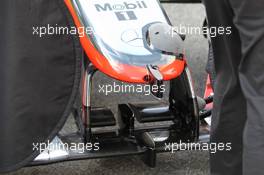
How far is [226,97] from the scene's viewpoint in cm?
141

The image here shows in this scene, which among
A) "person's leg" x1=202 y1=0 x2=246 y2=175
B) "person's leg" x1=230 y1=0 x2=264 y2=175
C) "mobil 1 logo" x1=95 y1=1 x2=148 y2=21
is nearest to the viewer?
"person's leg" x1=230 y1=0 x2=264 y2=175

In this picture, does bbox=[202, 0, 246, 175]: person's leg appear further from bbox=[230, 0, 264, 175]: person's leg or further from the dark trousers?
bbox=[230, 0, 264, 175]: person's leg

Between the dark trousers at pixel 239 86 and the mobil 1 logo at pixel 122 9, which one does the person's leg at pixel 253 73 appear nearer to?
the dark trousers at pixel 239 86

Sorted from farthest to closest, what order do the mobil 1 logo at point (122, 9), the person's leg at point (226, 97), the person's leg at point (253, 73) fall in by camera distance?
the mobil 1 logo at point (122, 9) → the person's leg at point (226, 97) → the person's leg at point (253, 73)

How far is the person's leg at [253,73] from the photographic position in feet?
3.93

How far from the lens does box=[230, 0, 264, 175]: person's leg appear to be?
1.20m

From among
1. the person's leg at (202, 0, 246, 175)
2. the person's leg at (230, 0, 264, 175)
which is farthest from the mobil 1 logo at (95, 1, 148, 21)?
the person's leg at (230, 0, 264, 175)

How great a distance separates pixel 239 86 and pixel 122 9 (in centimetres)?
57

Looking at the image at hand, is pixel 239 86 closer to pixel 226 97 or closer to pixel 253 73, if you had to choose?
pixel 226 97

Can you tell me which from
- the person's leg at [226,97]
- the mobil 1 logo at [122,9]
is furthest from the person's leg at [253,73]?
the mobil 1 logo at [122,9]

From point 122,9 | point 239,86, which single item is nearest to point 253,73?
point 239,86

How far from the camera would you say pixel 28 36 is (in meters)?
1.44

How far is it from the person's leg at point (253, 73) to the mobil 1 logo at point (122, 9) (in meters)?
0.60

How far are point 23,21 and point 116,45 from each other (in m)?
0.35
